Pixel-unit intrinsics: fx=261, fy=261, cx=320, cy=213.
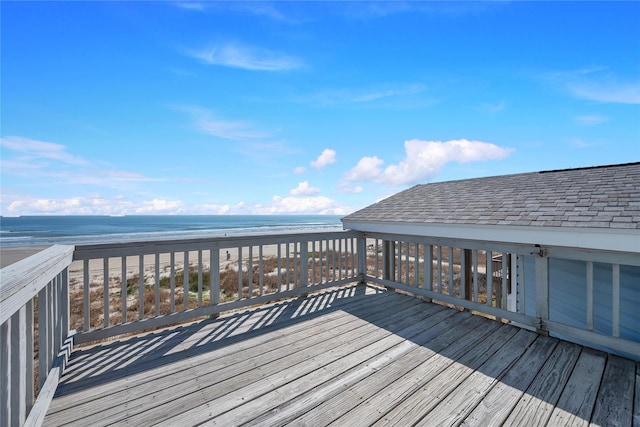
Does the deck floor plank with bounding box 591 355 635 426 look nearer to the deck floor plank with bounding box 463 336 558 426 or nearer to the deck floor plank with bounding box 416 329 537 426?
the deck floor plank with bounding box 463 336 558 426

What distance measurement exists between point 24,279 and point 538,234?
3967mm

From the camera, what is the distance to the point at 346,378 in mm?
2002

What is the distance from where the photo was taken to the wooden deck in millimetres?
1623

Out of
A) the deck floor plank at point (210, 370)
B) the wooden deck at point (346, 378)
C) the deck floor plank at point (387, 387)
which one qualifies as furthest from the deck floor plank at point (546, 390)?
the deck floor plank at point (210, 370)

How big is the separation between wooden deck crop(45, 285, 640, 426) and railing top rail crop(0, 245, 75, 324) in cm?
91

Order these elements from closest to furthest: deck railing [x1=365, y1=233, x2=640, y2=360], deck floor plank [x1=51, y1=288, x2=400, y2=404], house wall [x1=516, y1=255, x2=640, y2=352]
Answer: deck floor plank [x1=51, y1=288, x2=400, y2=404] < deck railing [x1=365, y1=233, x2=640, y2=360] < house wall [x1=516, y1=255, x2=640, y2=352]

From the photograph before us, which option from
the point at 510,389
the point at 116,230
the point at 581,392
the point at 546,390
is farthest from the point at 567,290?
the point at 116,230

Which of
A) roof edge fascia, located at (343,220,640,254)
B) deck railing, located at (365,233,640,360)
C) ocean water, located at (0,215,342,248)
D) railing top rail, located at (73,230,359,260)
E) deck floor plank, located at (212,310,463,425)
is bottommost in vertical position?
ocean water, located at (0,215,342,248)

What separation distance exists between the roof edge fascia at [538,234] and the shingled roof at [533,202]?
51 mm

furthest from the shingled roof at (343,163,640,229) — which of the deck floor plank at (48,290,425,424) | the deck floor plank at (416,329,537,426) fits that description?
the deck floor plank at (48,290,425,424)

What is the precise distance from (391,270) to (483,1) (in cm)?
554

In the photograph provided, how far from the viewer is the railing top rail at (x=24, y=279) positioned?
96cm

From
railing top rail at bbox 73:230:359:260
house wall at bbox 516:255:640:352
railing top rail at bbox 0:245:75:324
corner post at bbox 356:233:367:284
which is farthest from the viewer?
corner post at bbox 356:233:367:284

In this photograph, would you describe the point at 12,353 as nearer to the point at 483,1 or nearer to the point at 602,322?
the point at 602,322
